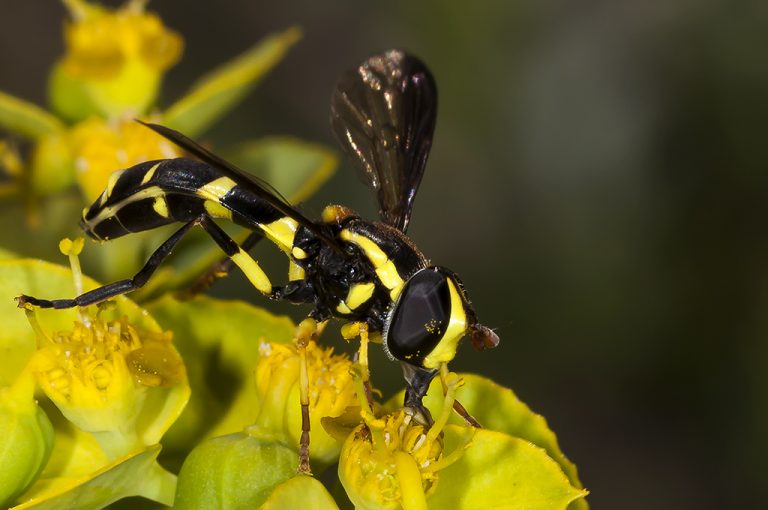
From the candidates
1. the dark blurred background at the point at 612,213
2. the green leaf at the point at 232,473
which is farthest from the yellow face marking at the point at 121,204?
the dark blurred background at the point at 612,213

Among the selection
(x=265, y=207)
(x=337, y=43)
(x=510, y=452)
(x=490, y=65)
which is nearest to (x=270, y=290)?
(x=265, y=207)

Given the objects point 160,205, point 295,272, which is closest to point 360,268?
point 295,272

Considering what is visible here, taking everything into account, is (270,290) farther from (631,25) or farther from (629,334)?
(631,25)

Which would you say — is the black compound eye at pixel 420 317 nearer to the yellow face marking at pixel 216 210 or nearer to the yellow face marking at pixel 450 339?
the yellow face marking at pixel 450 339

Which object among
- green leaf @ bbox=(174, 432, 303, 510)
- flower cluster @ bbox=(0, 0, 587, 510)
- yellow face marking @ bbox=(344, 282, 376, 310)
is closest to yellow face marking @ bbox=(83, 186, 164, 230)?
flower cluster @ bbox=(0, 0, 587, 510)

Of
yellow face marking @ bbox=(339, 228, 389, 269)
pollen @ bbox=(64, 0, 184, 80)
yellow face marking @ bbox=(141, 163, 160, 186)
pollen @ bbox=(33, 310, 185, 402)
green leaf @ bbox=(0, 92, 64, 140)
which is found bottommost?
pollen @ bbox=(33, 310, 185, 402)

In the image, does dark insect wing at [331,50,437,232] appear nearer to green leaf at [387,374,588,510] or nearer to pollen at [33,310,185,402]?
green leaf at [387,374,588,510]

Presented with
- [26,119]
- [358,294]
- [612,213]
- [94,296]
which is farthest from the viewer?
[612,213]

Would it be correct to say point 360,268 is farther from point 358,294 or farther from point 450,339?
point 450,339
